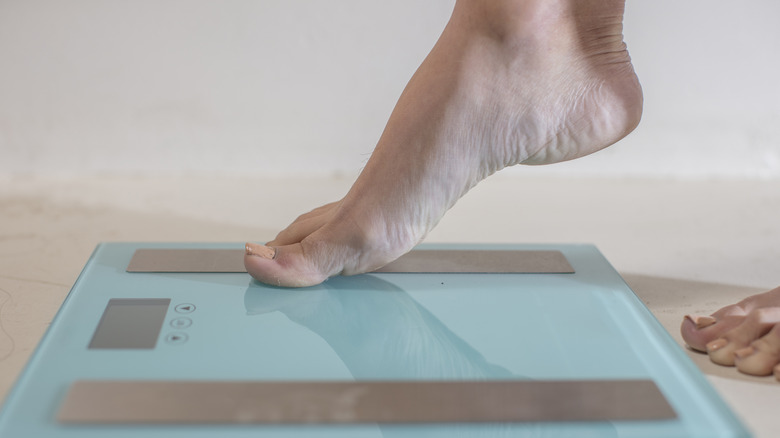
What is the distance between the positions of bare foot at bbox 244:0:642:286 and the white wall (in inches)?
36.6

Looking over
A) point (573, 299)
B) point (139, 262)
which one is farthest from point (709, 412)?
point (139, 262)

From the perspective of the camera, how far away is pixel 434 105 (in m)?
1.13

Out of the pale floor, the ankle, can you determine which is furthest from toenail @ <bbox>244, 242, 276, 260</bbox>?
the ankle

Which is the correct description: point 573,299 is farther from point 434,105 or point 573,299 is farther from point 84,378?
point 84,378

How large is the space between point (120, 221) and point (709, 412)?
51.1 inches

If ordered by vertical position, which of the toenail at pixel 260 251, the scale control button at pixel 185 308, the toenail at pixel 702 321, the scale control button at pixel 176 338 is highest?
the toenail at pixel 260 251

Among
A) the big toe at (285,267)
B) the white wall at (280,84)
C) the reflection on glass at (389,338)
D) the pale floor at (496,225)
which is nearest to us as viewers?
the reflection on glass at (389,338)

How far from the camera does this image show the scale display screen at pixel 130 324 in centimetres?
100

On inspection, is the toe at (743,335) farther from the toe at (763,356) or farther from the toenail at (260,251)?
the toenail at (260,251)

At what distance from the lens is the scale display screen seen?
3.28 feet

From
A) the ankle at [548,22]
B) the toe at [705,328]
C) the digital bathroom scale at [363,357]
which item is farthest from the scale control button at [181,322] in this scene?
the toe at [705,328]

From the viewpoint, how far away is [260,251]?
1.19m

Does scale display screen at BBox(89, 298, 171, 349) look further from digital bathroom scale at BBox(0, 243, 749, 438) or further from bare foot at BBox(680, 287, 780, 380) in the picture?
bare foot at BBox(680, 287, 780, 380)

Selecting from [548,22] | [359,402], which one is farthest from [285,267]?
[548,22]
